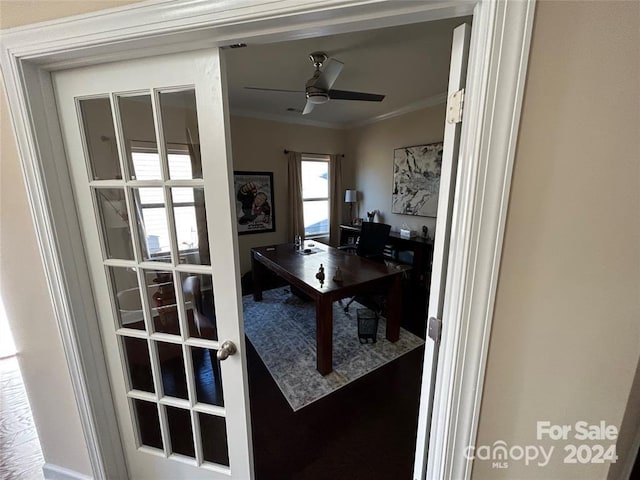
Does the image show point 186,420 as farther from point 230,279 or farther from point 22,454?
point 22,454

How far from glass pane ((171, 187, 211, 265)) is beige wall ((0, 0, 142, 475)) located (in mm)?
616

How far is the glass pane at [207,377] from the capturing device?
1194 millimetres

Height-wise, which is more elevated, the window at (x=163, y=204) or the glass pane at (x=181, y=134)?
the glass pane at (x=181, y=134)

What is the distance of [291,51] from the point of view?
2.14 metres

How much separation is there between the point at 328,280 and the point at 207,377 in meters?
1.32

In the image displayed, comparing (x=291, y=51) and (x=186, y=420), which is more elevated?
(x=291, y=51)

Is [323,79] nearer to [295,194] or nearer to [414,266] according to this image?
[295,194]

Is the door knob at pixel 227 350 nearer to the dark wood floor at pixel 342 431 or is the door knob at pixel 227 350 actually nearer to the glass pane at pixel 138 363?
the glass pane at pixel 138 363

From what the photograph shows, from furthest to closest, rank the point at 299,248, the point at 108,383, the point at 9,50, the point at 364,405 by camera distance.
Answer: the point at 299,248, the point at 364,405, the point at 108,383, the point at 9,50

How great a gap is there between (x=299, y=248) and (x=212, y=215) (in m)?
2.55

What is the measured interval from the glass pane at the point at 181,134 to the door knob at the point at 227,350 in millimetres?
665

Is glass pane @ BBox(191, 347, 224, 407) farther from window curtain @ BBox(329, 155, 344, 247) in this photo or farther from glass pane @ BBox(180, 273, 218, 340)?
window curtain @ BBox(329, 155, 344, 247)

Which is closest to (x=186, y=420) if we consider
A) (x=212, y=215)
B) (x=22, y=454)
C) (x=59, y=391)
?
(x=59, y=391)

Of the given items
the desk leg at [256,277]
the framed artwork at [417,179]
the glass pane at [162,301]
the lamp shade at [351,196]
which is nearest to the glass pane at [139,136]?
the glass pane at [162,301]
